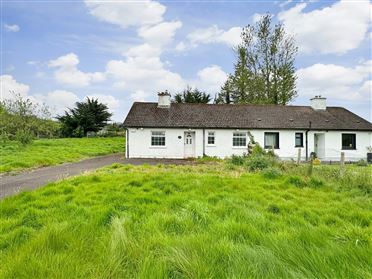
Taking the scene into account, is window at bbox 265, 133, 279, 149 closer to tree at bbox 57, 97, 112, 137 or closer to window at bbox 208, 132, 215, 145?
window at bbox 208, 132, 215, 145

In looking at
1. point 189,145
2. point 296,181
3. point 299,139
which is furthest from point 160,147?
point 296,181

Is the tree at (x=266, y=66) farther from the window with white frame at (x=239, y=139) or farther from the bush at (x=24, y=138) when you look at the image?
the bush at (x=24, y=138)

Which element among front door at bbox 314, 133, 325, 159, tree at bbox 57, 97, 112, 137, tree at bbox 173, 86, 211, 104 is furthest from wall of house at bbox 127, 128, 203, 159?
tree at bbox 57, 97, 112, 137

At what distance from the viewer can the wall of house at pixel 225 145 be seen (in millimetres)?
21641

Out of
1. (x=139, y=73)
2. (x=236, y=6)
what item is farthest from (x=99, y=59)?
(x=236, y=6)

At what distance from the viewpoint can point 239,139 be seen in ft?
74.4

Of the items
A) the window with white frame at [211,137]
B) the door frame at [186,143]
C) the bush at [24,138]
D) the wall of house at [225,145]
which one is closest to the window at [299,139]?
the wall of house at [225,145]

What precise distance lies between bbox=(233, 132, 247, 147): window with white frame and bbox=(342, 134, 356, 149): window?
8.55 metres

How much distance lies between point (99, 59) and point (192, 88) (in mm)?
21986

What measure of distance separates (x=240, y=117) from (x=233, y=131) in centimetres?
182

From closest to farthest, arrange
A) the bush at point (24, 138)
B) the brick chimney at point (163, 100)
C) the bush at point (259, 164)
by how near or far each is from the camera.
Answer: the bush at point (259, 164), the bush at point (24, 138), the brick chimney at point (163, 100)

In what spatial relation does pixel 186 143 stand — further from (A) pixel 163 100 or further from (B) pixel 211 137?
(A) pixel 163 100

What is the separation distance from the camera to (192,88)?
3931cm

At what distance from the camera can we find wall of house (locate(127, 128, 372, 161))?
21641mm
